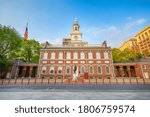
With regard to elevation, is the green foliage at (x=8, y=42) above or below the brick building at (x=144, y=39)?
below

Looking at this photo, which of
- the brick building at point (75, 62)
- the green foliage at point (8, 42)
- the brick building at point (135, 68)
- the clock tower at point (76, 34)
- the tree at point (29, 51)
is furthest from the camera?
the clock tower at point (76, 34)

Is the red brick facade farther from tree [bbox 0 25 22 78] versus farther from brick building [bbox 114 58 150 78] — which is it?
tree [bbox 0 25 22 78]

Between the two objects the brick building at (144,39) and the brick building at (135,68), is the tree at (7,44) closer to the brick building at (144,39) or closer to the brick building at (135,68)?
the brick building at (135,68)

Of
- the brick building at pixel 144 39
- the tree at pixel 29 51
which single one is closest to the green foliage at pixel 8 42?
the tree at pixel 29 51

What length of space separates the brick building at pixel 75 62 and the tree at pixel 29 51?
439 inches

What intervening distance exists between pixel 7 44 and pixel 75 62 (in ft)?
55.2

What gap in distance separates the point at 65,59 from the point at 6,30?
50.5 feet

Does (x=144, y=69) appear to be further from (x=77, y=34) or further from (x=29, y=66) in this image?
(x=29, y=66)

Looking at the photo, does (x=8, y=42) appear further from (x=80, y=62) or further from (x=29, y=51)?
(x=80, y=62)

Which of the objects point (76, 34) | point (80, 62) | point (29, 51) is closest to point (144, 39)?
point (76, 34)

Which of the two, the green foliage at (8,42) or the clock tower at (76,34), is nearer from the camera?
the green foliage at (8,42)

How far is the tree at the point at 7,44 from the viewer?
2319 cm

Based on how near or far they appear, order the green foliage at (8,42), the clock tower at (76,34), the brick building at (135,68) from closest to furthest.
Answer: the green foliage at (8,42) → the brick building at (135,68) → the clock tower at (76,34)

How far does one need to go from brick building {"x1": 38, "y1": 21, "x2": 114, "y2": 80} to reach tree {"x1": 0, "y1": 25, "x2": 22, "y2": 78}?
6788 mm
